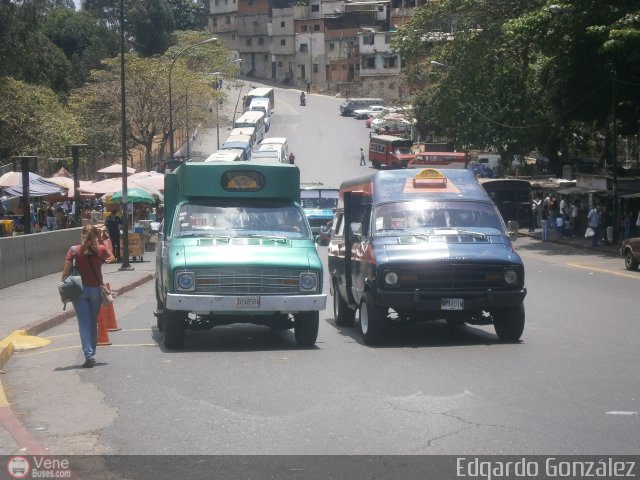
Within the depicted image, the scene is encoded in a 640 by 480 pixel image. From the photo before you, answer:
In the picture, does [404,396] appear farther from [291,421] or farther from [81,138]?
[81,138]

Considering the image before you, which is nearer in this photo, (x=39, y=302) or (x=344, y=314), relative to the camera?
(x=344, y=314)

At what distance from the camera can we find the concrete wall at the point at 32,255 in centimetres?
2620

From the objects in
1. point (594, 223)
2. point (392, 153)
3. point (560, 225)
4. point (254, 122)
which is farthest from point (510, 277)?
point (254, 122)

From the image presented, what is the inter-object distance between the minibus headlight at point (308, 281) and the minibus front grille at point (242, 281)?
23cm

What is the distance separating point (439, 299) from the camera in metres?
14.1

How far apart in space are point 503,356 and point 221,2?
503 ft

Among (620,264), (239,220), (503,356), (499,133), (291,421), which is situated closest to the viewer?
(291,421)

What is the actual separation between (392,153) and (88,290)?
2688 inches

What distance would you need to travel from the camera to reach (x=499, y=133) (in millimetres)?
65000

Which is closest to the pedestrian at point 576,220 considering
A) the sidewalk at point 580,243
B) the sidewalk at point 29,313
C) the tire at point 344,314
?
the sidewalk at point 580,243

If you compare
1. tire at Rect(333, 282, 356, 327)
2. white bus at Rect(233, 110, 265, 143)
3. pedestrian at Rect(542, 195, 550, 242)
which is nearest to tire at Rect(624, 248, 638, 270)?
tire at Rect(333, 282, 356, 327)

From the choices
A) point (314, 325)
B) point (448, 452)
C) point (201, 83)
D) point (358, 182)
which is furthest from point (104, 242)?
point (201, 83)

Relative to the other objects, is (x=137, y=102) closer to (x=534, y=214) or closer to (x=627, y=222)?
(x=534, y=214)

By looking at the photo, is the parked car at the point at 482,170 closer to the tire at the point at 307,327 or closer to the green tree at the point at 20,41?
the green tree at the point at 20,41
